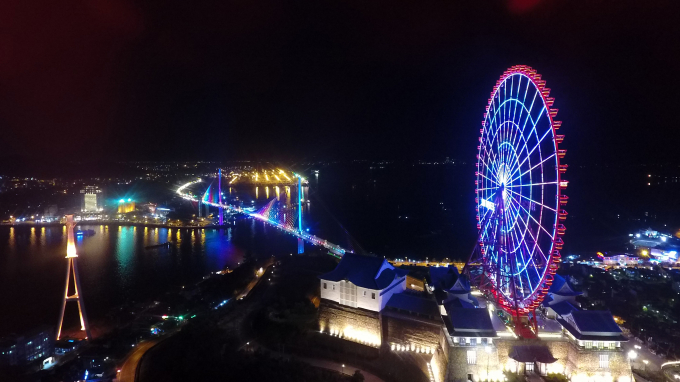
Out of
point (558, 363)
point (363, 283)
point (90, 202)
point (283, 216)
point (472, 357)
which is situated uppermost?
point (90, 202)

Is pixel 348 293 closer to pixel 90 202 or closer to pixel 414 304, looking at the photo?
pixel 414 304

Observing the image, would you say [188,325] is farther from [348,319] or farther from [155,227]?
A: [155,227]

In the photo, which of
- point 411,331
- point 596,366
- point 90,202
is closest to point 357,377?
point 411,331

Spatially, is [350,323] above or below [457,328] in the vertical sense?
below

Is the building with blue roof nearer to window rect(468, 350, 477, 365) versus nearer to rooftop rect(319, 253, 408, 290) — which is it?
rooftop rect(319, 253, 408, 290)

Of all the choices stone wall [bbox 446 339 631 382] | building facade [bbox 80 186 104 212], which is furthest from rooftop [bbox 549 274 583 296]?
building facade [bbox 80 186 104 212]

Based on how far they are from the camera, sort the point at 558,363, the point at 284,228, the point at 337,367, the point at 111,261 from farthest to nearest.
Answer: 1. the point at 284,228
2. the point at 111,261
3. the point at 337,367
4. the point at 558,363

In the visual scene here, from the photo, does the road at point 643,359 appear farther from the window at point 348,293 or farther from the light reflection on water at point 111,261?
the light reflection on water at point 111,261
